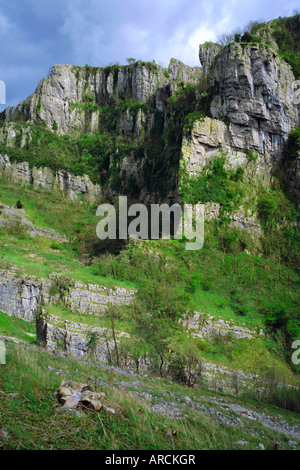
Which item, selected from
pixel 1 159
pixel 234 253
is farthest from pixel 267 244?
pixel 1 159

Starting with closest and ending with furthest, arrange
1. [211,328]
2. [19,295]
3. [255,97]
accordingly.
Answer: [211,328] < [19,295] < [255,97]

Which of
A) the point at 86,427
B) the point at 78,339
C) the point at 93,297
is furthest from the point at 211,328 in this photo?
the point at 86,427

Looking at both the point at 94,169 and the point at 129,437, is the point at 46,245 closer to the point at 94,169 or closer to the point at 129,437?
the point at 94,169

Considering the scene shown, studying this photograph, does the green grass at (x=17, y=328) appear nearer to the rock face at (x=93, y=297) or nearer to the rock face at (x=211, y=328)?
the rock face at (x=93, y=297)

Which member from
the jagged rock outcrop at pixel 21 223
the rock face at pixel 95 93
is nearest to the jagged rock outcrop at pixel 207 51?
the rock face at pixel 95 93

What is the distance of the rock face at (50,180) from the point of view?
53.6 meters

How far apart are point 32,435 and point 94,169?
5987cm

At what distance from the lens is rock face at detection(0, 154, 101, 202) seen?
5359 centimetres
